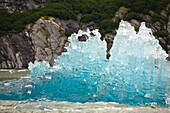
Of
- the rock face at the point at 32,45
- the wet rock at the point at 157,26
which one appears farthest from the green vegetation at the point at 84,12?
the rock face at the point at 32,45

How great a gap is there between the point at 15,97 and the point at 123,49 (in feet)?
22.8

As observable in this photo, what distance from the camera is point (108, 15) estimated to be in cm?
5581

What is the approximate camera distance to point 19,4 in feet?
189

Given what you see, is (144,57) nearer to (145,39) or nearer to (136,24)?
(145,39)

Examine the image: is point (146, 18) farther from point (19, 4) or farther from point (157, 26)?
point (19, 4)

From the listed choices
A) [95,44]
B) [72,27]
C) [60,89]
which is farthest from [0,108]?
[72,27]

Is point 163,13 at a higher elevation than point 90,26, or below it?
higher

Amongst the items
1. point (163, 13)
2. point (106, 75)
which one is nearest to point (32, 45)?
point (163, 13)

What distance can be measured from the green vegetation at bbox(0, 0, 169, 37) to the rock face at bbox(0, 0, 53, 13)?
43.5 inches

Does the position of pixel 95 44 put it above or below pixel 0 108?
above

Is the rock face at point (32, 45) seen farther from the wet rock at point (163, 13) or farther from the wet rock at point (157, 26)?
the wet rock at point (163, 13)

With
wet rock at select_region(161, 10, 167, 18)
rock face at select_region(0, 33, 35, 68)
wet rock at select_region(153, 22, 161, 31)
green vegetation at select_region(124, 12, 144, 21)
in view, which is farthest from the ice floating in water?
wet rock at select_region(161, 10, 167, 18)

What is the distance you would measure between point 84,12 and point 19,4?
16.4 m

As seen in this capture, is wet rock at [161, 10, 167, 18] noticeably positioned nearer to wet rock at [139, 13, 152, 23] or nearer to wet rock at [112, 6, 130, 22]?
wet rock at [139, 13, 152, 23]
